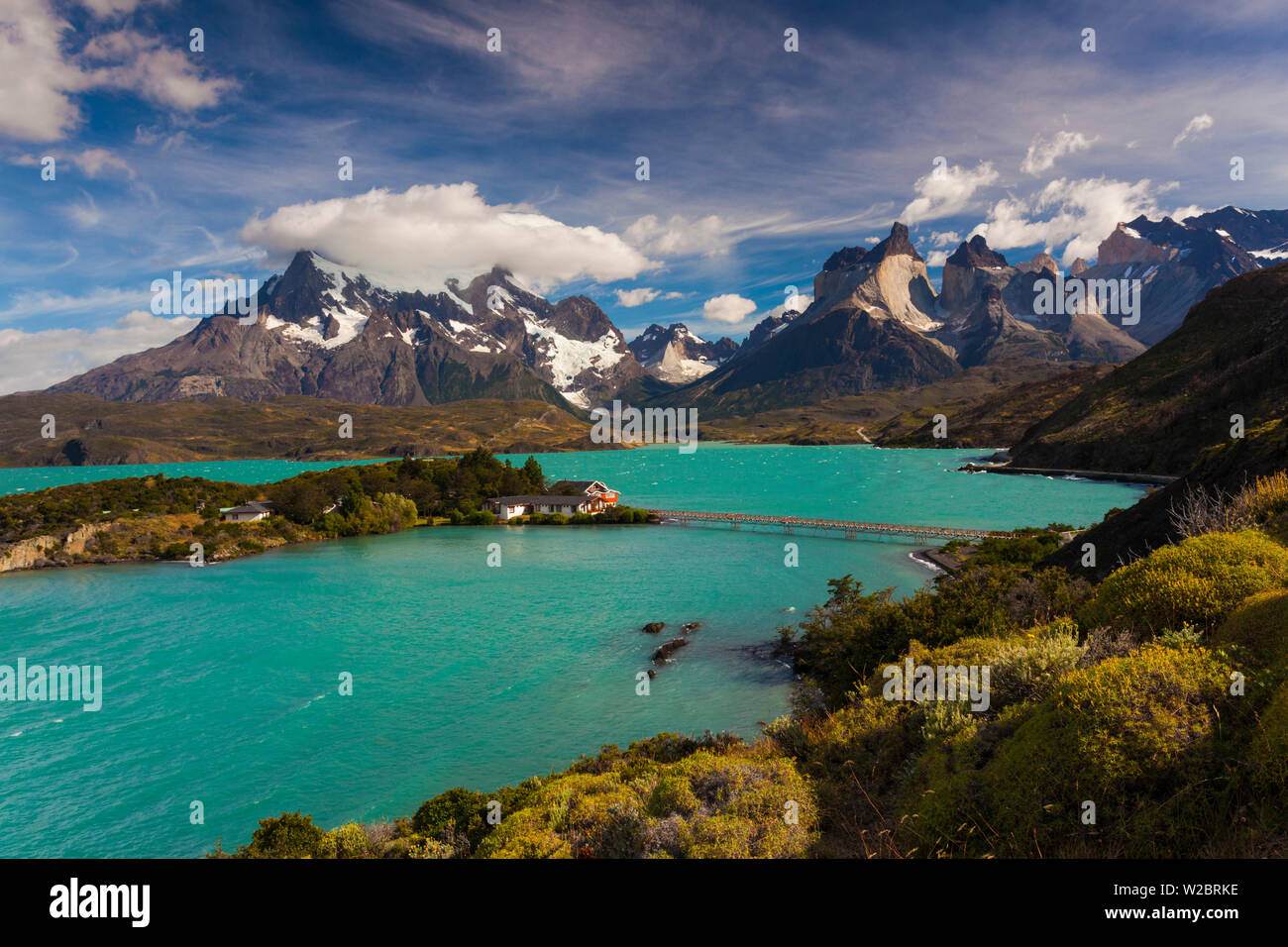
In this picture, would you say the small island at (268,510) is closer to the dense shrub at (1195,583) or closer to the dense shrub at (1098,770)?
the dense shrub at (1195,583)

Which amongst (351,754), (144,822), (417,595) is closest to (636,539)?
(417,595)

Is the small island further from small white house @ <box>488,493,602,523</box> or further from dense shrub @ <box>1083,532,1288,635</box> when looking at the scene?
dense shrub @ <box>1083,532,1288,635</box>

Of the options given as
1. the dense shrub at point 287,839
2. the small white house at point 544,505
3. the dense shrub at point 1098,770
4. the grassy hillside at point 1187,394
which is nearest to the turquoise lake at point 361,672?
the dense shrub at point 287,839

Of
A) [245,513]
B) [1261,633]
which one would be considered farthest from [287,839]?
[245,513]

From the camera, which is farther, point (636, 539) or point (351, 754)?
point (636, 539)

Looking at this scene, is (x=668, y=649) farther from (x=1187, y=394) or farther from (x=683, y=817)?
(x=1187, y=394)
